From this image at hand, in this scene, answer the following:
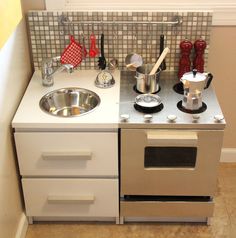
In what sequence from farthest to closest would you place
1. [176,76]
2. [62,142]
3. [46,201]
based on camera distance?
[176,76] < [46,201] < [62,142]

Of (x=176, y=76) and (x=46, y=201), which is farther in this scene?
(x=176, y=76)

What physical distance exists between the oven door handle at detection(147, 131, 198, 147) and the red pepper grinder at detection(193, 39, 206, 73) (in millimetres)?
492

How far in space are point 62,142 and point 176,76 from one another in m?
0.77

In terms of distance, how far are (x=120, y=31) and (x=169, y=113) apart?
576 millimetres

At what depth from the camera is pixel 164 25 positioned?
2385 mm

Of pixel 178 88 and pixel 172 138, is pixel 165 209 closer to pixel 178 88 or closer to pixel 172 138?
pixel 172 138

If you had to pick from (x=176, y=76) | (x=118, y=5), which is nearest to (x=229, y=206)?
Answer: (x=176, y=76)

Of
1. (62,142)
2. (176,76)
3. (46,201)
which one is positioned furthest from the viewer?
(176,76)

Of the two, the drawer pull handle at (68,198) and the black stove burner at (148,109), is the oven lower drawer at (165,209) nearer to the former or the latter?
the drawer pull handle at (68,198)

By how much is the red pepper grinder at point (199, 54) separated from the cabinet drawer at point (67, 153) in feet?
2.14

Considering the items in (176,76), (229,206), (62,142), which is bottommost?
(229,206)

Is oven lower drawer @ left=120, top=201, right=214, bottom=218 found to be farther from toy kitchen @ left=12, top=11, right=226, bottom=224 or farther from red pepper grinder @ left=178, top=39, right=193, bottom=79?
red pepper grinder @ left=178, top=39, right=193, bottom=79

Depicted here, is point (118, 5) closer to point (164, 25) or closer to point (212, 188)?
point (164, 25)

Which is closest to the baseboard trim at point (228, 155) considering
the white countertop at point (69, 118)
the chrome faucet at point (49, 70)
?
the white countertop at point (69, 118)
